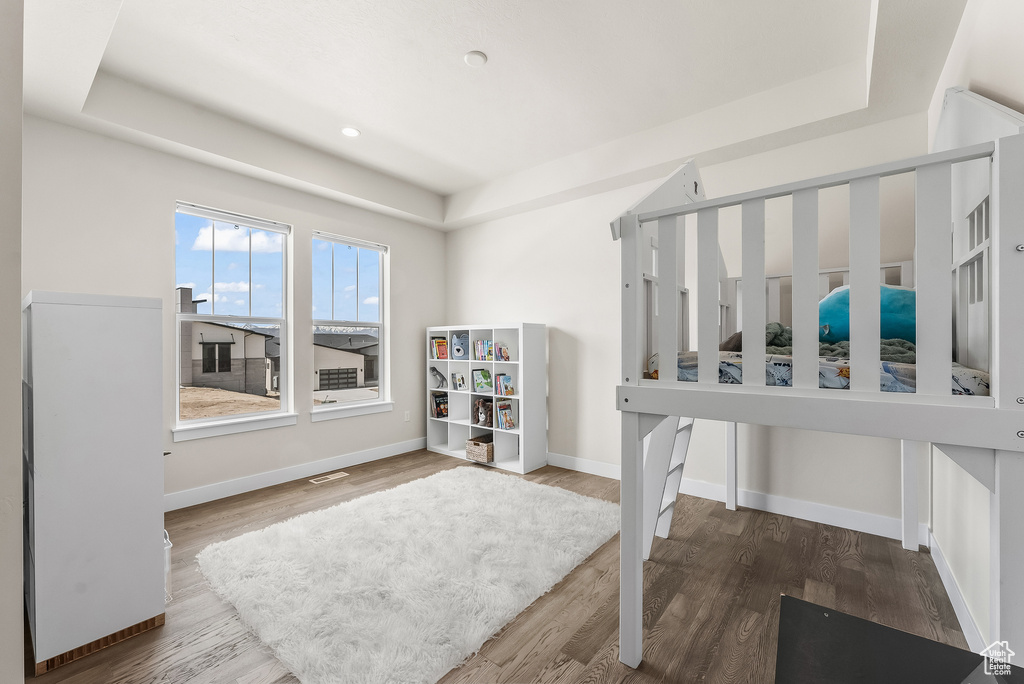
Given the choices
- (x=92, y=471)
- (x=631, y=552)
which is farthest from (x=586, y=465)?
(x=92, y=471)

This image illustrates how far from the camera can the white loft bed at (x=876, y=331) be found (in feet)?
2.97

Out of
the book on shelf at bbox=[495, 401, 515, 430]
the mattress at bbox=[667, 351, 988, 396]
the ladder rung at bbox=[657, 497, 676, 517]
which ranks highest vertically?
the mattress at bbox=[667, 351, 988, 396]

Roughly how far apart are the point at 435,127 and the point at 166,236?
1.86 metres

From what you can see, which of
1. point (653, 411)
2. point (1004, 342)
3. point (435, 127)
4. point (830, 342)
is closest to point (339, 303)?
point (435, 127)

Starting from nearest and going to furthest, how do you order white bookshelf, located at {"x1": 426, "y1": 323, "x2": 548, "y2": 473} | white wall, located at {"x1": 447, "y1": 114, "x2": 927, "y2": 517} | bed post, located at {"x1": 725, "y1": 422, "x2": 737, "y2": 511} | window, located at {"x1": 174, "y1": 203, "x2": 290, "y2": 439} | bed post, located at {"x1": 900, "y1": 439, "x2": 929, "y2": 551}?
bed post, located at {"x1": 900, "y1": 439, "x2": 929, "y2": 551} < white wall, located at {"x1": 447, "y1": 114, "x2": 927, "y2": 517} < bed post, located at {"x1": 725, "y1": 422, "x2": 737, "y2": 511} < window, located at {"x1": 174, "y1": 203, "x2": 290, "y2": 439} < white bookshelf, located at {"x1": 426, "y1": 323, "x2": 548, "y2": 473}

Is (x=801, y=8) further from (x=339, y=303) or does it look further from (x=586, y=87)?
(x=339, y=303)

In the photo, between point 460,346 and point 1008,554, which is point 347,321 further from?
point 1008,554

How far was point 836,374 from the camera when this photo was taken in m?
1.17

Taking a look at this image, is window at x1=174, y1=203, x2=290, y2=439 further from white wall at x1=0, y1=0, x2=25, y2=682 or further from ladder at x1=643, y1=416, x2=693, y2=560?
ladder at x1=643, y1=416, x2=693, y2=560

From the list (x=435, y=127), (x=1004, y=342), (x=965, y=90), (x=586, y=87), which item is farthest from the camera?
(x=435, y=127)

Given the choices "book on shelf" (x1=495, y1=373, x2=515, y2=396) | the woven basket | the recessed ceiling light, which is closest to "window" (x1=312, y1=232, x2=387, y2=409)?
the woven basket

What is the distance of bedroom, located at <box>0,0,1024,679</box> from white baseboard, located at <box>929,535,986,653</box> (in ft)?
0.16

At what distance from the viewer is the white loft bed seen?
90 centimetres

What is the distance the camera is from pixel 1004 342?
909 mm
